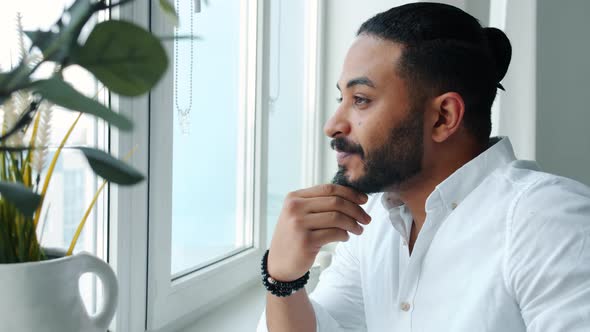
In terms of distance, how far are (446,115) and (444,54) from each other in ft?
0.40

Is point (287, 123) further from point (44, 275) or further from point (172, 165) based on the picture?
point (44, 275)

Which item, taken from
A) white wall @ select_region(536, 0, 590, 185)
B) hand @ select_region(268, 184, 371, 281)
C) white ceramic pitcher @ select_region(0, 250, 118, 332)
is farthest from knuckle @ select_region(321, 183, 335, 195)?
white wall @ select_region(536, 0, 590, 185)

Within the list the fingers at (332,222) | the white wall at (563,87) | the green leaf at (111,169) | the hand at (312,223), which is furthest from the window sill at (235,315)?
the white wall at (563,87)

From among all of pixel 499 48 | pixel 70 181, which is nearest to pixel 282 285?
pixel 70 181

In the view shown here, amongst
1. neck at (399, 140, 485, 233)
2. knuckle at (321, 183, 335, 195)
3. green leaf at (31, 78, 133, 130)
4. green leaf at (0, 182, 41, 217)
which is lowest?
knuckle at (321, 183, 335, 195)

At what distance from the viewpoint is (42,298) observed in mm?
474

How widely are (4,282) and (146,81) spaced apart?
0.36 metres

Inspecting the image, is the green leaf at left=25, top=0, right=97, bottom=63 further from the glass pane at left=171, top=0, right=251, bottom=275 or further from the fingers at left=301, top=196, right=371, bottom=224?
the glass pane at left=171, top=0, right=251, bottom=275

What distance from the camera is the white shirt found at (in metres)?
0.80

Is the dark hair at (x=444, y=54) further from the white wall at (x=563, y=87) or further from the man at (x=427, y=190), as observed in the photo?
the white wall at (x=563, y=87)

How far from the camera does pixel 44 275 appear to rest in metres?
0.48

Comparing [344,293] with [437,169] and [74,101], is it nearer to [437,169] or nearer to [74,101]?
[437,169]

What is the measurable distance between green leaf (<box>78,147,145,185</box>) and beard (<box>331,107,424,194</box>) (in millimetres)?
822

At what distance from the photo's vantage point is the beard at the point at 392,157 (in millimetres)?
1016
